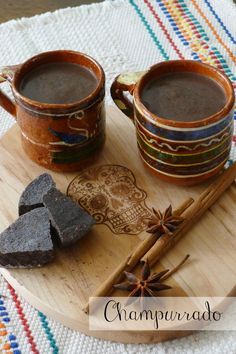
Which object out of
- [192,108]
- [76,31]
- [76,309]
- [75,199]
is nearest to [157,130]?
[192,108]

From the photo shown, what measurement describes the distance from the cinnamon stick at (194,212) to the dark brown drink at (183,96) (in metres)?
0.12

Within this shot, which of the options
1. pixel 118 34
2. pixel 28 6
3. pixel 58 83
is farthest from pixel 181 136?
pixel 28 6

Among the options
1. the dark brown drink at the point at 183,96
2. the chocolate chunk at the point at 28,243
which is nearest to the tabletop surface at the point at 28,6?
the dark brown drink at the point at 183,96

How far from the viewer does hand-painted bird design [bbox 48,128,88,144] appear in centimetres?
97

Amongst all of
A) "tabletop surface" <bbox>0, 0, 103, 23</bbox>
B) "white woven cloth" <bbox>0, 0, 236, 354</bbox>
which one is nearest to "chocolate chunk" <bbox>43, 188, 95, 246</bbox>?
"white woven cloth" <bbox>0, 0, 236, 354</bbox>

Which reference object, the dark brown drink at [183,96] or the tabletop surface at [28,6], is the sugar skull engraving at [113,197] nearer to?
the dark brown drink at [183,96]

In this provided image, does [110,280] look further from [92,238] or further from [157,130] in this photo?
[157,130]

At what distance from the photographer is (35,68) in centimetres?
103

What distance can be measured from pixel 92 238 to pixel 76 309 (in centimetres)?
12

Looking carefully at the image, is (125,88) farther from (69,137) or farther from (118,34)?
(118,34)

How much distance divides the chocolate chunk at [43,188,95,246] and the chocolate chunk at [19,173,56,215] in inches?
0.7

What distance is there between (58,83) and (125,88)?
0.35 feet

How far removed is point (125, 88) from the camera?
1018 mm

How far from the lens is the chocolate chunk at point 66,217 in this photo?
90cm
